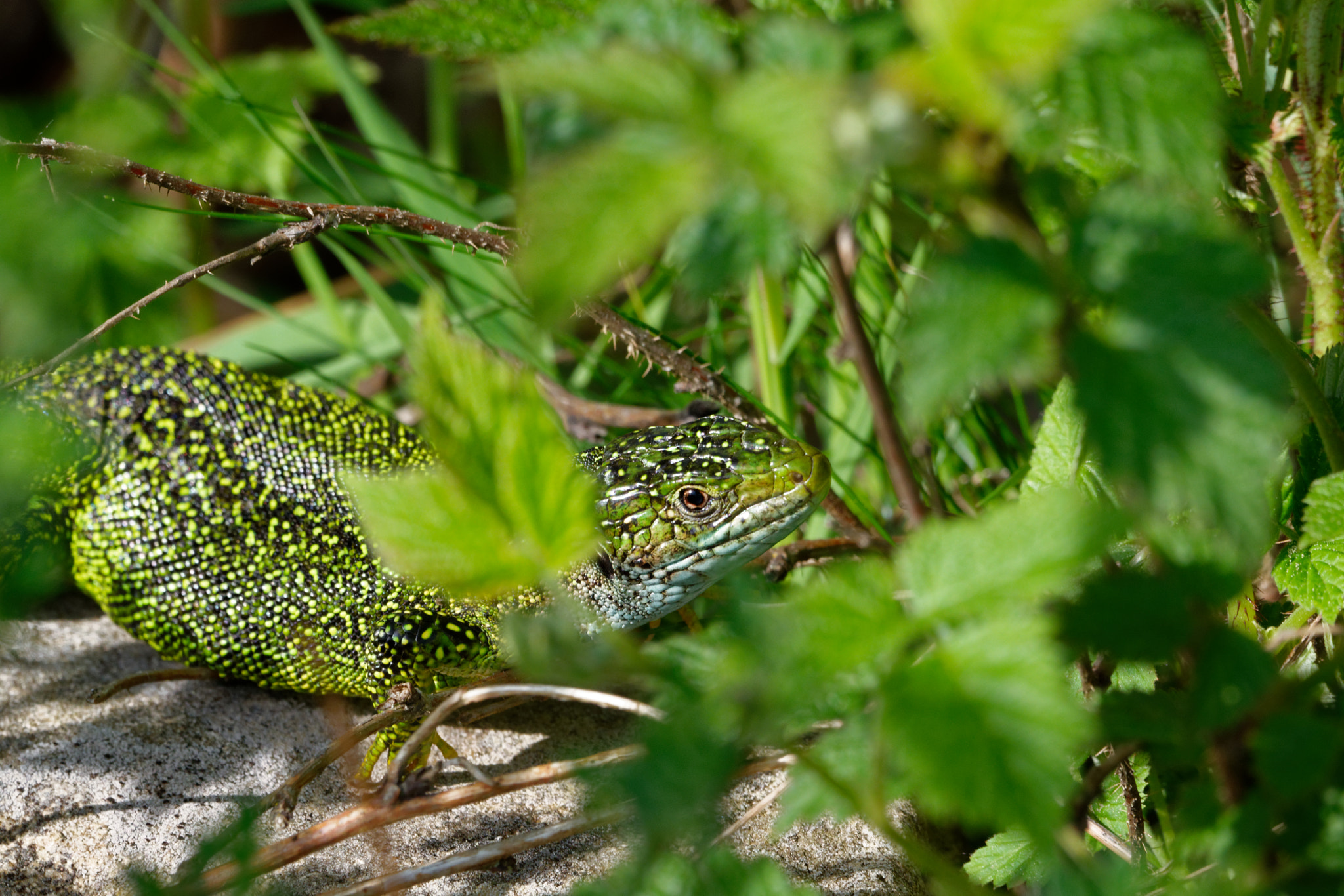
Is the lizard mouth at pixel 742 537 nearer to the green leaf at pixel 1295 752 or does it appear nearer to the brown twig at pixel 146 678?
the brown twig at pixel 146 678

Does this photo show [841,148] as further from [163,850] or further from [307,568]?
[307,568]

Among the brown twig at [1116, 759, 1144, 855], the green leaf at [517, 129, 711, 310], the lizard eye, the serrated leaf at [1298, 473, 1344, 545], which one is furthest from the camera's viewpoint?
the lizard eye

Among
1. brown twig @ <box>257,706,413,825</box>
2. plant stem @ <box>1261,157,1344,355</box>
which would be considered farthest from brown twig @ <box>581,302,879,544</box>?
plant stem @ <box>1261,157,1344,355</box>

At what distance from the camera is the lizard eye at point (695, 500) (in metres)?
2.84

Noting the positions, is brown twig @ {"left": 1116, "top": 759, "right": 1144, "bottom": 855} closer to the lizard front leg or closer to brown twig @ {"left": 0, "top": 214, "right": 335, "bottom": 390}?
the lizard front leg

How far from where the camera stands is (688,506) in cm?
287

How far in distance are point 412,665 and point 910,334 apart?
2249mm

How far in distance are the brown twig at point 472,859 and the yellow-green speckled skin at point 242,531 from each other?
1104mm

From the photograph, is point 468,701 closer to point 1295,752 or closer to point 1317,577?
point 1295,752

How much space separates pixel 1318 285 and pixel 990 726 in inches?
67.8

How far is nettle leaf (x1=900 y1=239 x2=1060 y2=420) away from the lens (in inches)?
37.8

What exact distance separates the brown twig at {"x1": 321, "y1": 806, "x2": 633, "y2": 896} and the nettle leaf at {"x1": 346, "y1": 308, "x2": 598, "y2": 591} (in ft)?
2.70

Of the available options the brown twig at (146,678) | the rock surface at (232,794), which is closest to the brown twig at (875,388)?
the rock surface at (232,794)

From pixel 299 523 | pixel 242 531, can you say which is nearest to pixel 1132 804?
pixel 299 523
